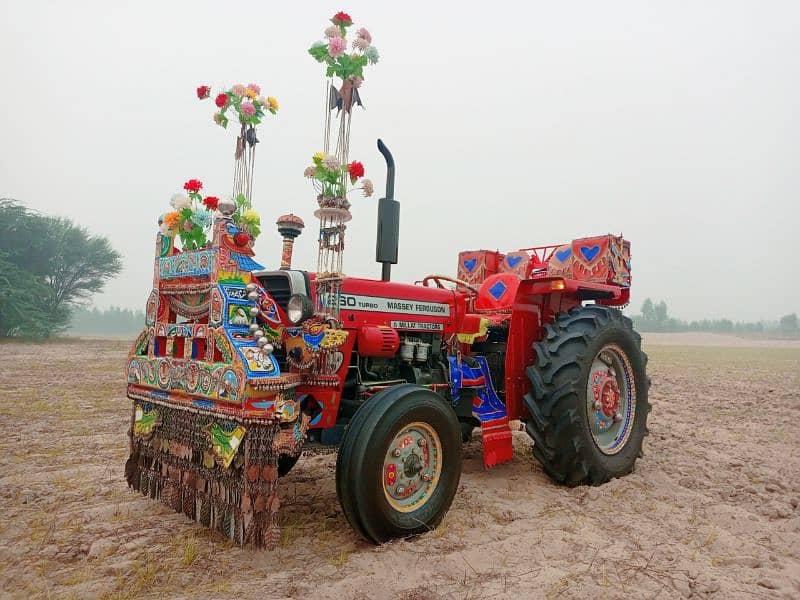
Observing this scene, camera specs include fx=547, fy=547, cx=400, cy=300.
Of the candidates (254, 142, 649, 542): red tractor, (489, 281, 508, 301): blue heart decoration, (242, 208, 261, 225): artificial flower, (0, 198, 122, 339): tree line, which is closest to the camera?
(254, 142, 649, 542): red tractor

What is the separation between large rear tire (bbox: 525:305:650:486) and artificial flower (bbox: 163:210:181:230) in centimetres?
294

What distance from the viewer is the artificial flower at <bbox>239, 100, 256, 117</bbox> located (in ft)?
17.1

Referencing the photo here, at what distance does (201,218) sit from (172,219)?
20cm

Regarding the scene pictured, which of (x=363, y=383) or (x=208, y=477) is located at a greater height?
(x=363, y=383)

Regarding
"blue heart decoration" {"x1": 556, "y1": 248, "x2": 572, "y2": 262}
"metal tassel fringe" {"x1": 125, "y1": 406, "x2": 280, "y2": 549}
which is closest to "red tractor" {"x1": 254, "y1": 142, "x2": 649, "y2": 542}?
"blue heart decoration" {"x1": 556, "y1": 248, "x2": 572, "y2": 262}

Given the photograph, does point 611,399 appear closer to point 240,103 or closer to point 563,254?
point 563,254

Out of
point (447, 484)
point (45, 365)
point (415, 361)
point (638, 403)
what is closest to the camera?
point (447, 484)

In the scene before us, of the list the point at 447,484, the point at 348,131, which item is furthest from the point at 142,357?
Result: the point at 348,131

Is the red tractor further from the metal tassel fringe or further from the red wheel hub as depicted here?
the metal tassel fringe

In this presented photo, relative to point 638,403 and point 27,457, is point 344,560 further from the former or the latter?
point 27,457

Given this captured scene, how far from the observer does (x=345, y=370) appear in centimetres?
369

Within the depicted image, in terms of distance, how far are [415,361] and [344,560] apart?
1.70m

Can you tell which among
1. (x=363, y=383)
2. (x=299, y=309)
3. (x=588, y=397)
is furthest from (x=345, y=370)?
(x=588, y=397)

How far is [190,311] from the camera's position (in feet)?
11.8
